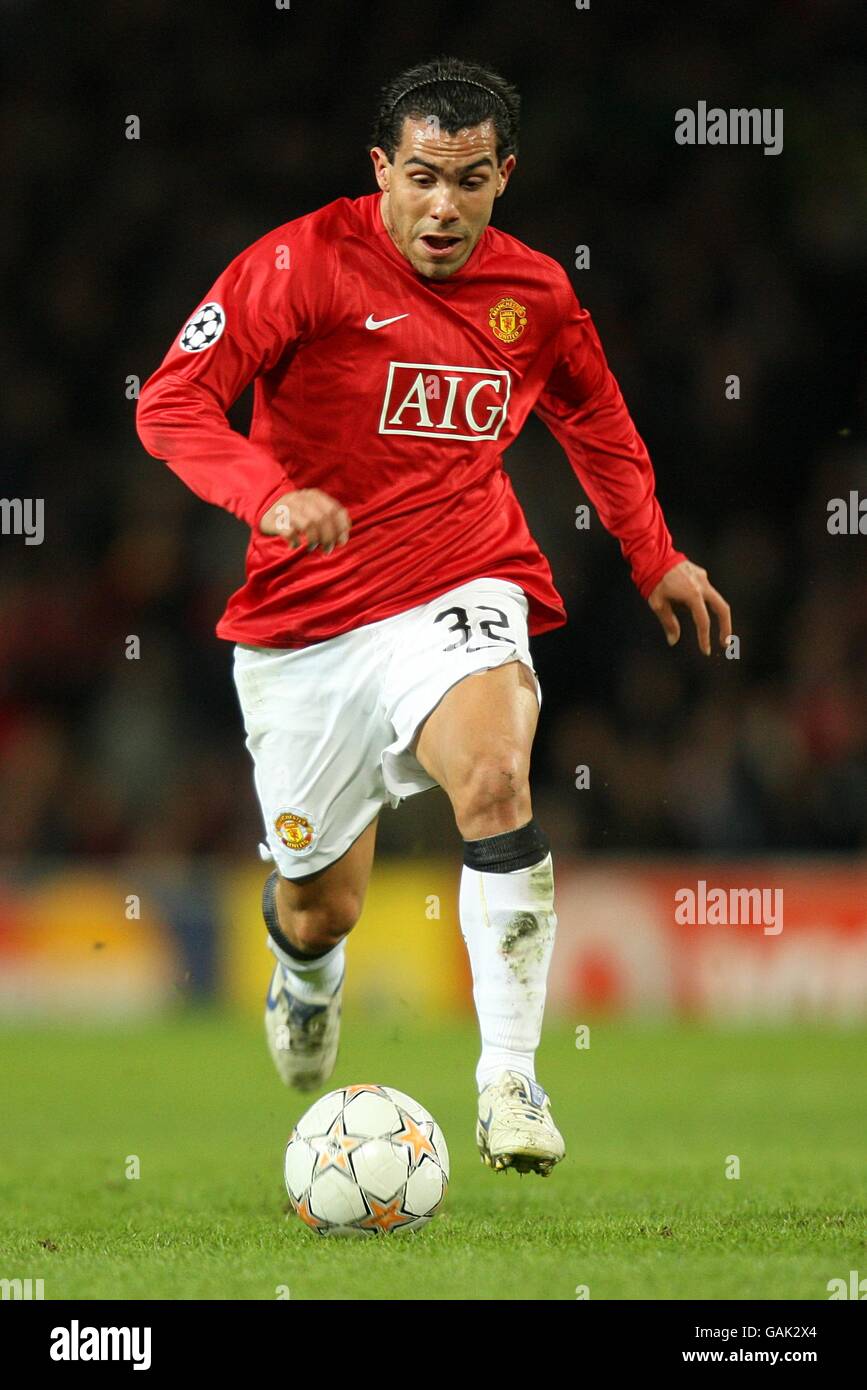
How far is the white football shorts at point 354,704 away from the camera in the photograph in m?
4.77

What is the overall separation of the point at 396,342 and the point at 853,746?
753 cm

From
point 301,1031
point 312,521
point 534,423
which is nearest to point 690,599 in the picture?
point 312,521

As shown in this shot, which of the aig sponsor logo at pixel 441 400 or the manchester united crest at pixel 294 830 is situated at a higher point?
the aig sponsor logo at pixel 441 400

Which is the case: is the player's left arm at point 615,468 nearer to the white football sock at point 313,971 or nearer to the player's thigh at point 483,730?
the player's thigh at point 483,730

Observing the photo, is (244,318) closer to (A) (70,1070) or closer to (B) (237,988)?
(A) (70,1070)

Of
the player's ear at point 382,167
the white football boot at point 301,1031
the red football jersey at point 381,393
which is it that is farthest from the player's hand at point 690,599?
the white football boot at point 301,1031

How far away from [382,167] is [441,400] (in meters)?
0.62

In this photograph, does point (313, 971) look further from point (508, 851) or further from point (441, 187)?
point (441, 187)

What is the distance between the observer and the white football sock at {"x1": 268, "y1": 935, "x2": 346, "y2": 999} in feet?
19.2

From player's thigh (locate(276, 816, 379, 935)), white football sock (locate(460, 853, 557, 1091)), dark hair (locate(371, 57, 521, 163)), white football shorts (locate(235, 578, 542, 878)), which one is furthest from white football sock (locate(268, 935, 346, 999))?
dark hair (locate(371, 57, 521, 163))

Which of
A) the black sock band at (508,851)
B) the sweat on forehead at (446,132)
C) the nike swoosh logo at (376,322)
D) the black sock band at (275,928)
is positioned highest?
the sweat on forehead at (446,132)

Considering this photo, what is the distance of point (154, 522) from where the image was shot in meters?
13.2

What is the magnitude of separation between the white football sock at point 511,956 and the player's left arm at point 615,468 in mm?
1083

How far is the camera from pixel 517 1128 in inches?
164
